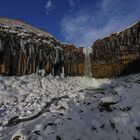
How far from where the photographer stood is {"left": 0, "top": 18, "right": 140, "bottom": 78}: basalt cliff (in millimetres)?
21125

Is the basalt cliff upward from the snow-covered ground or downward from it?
upward

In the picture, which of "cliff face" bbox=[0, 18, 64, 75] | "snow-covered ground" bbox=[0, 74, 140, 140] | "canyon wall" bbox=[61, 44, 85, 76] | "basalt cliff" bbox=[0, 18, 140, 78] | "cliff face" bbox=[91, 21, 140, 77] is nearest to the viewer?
"snow-covered ground" bbox=[0, 74, 140, 140]

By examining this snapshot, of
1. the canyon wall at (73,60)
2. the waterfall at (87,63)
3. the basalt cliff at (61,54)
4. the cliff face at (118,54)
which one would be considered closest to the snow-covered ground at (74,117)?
the basalt cliff at (61,54)

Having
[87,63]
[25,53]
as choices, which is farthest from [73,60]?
[25,53]

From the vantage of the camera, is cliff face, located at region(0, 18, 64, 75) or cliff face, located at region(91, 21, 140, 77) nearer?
cliff face, located at region(0, 18, 64, 75)

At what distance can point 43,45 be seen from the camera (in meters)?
24.4

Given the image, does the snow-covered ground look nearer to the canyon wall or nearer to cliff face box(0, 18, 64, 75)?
cliff face box(0, 18, 64, 75)

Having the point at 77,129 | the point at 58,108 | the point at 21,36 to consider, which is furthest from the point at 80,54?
the point at 77,129

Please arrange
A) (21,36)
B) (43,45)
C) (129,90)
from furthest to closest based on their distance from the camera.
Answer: (43,45) < (21,36) < (129,90)

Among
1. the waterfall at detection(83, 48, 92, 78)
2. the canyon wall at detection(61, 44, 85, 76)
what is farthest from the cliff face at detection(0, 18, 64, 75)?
the waterfall at detection(83, 48, 92, 78)

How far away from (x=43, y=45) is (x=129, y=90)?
14246mm

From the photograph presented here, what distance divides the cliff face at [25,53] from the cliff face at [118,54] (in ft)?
14.9

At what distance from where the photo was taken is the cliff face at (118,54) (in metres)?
26.3

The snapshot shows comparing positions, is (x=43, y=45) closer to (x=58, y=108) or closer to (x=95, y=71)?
(x=95, y=71)
